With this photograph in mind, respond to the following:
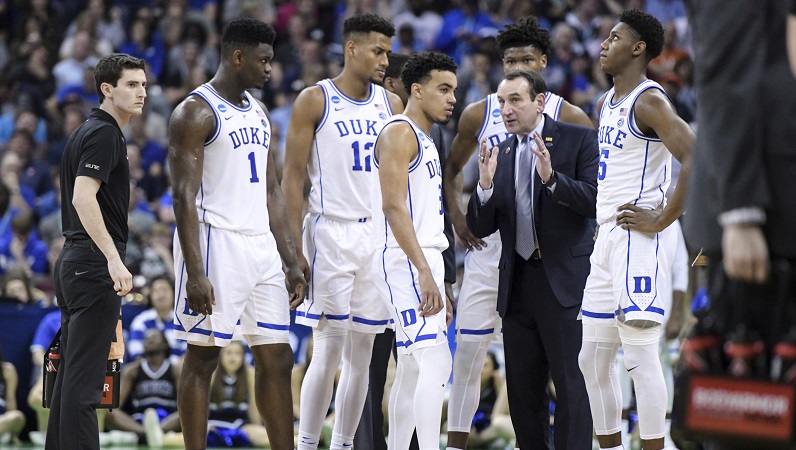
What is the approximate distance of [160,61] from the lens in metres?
16.2

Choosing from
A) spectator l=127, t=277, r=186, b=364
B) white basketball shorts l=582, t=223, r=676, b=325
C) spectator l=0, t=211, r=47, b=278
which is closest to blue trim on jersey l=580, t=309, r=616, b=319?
white basketball shorts l=582, t=223, r=676, b=325

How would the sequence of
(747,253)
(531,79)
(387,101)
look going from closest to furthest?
(747,253) < (531,79) < (387,101)

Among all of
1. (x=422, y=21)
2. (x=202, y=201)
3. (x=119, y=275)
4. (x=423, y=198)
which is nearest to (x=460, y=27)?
(x=422, y=21)

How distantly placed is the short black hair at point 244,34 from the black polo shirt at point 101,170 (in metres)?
0.88

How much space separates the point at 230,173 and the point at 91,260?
974 millimetres

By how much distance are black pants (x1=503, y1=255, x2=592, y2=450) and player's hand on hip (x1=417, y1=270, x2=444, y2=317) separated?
0.93m

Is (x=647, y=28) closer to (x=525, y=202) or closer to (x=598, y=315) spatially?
(x=525, y=202)

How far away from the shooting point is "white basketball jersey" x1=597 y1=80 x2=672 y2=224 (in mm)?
6480

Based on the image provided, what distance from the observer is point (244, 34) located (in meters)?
6.73

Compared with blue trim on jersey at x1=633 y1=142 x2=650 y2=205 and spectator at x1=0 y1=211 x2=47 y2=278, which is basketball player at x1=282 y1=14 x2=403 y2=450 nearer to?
blue trim on jersey at x1=633 y1=142 x2=650 y2=205

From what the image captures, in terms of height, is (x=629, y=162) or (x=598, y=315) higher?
(x=629, y=162)

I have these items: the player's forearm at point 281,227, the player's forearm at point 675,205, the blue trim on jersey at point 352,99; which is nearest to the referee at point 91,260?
the player's forearm at point 281,227

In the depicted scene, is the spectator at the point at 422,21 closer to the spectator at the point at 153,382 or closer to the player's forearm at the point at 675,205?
the spectator at the point at 153,382

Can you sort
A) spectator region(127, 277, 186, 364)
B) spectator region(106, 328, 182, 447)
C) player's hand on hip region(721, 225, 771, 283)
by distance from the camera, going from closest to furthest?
player's hand on hip region(721, 225, 771, 283) < spectator region(106, 328, 182, 447) < spectator region(127, 277, 186, 364)
